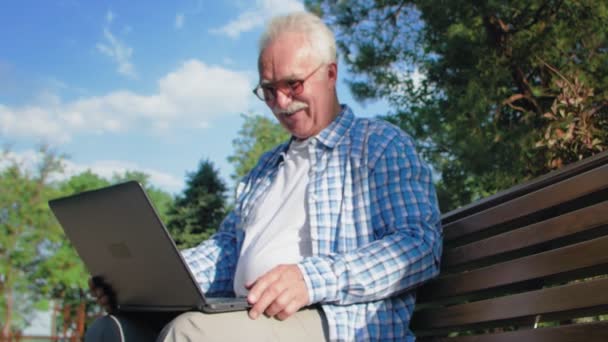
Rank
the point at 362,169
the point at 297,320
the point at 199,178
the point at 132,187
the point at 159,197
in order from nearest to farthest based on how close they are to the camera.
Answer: the point at 132,187
the point at 297,320
the point at 362,169
the point at 199,178
the point at 159,197

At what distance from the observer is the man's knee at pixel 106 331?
2.13 m

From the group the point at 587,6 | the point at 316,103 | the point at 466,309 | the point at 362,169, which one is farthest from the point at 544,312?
the point at 587,6

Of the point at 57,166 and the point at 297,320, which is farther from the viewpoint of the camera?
the point at 57,166

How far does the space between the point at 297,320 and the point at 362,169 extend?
25.0 inches

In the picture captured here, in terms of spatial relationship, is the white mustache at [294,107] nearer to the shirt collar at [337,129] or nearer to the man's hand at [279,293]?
the shirt collar at [337,129]

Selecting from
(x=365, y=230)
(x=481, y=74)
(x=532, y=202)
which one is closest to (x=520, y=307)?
(x=532, y=202)

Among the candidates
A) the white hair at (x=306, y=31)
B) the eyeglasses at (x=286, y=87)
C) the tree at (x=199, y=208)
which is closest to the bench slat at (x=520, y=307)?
the eyeglasses at (x=286, y=87)

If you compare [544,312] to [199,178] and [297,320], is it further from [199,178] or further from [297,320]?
[199,178]

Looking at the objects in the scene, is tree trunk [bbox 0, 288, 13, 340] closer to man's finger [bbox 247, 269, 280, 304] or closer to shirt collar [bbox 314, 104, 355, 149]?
shirt collar [bbox 314, 104, 355, 149]

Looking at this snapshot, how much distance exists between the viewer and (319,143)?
252 centimetres

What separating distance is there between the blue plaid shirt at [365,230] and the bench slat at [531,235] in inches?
4.4

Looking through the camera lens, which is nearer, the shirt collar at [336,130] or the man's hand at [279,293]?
the man's hand at [279,293]

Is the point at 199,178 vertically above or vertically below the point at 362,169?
above

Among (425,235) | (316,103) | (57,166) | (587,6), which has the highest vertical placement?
(57,166)
